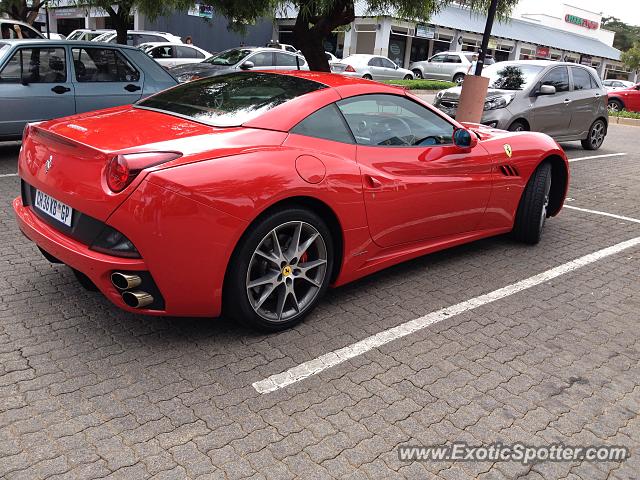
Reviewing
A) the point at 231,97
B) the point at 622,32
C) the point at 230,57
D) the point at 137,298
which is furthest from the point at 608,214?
the point at 622,32

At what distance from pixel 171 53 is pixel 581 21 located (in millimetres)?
51931

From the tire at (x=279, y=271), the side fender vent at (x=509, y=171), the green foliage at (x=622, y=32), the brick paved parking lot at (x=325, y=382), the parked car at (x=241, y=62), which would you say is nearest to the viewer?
the brick paved parking lot at (x=325, y=382)

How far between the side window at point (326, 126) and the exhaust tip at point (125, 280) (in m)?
1.25

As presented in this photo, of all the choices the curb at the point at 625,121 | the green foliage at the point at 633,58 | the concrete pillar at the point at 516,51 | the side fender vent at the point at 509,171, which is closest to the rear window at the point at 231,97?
the side fender vent at the point at 509,171

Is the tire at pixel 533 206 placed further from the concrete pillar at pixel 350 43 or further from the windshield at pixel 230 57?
the concrete pillar at pixel 350 43

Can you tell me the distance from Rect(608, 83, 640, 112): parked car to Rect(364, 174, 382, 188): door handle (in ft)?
75.4

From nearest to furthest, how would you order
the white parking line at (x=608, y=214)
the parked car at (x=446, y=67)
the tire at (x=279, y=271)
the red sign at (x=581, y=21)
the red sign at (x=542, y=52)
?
the tire at (x=279, y=271) → the white parking line at (x=608, y=214) → the parked car at (x=446, y=67) → the red sign at (x=542, y=52) → the red sign at (x=581, y=21)

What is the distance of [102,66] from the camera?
761 cm

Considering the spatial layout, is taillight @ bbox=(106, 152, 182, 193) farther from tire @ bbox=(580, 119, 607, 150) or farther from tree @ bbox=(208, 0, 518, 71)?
tire @ bbox=(580, 119, 607, 150)

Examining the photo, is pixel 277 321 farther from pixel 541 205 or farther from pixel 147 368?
pixel 541 205

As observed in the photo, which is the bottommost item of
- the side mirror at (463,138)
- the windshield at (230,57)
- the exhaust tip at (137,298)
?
the exhaust tip at (137,298)

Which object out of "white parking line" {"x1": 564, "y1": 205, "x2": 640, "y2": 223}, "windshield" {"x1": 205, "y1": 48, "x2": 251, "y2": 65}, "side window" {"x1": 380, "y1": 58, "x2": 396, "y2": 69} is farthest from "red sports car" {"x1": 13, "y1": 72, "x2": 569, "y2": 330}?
"side window" {"x1": 380, "y1": 58, "x2": 396, "y2": 69}

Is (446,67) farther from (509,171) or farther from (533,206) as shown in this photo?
(509,171)

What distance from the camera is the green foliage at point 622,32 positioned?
82.2 m
